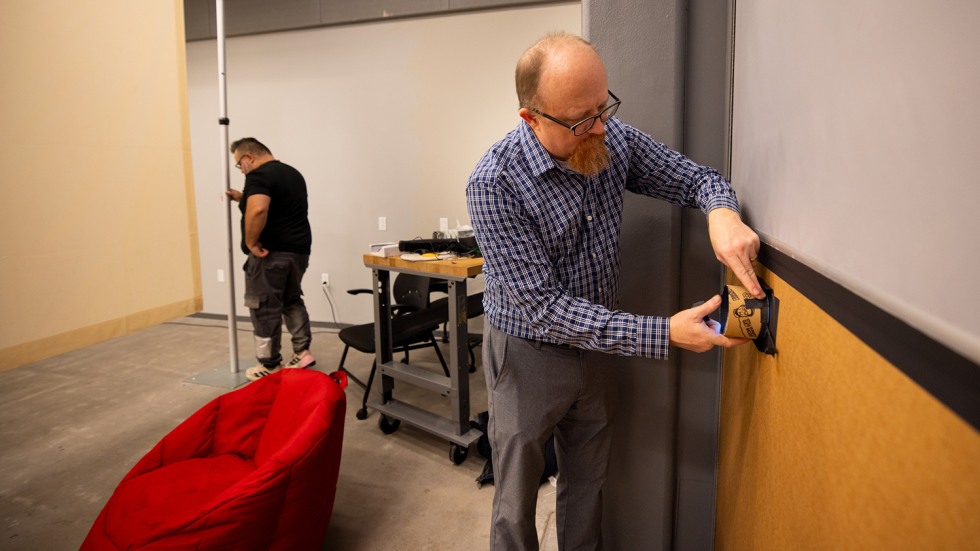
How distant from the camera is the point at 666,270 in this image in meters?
1.44

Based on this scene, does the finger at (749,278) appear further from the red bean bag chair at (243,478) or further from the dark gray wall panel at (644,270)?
the red bean bag chair at (243,478)

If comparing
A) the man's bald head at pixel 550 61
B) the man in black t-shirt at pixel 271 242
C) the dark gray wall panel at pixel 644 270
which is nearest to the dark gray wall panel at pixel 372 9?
the man in black t-shirt at pixel 271 242

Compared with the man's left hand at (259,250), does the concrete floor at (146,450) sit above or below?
below

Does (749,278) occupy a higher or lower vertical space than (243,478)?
higher

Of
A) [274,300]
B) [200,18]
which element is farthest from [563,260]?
[200,18]

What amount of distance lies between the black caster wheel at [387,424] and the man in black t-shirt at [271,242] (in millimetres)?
1042

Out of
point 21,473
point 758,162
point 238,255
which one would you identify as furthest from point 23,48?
point 238,255

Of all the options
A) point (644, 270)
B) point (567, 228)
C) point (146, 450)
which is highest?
point (567, 228)

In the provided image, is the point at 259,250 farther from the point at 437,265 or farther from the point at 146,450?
the point at 437,265

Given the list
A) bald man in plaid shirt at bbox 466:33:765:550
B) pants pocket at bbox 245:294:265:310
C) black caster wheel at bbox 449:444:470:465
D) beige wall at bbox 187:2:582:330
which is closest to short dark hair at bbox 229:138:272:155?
pants pocket at bbox 245:294:265:310

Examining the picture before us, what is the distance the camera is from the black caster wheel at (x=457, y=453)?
2570mm

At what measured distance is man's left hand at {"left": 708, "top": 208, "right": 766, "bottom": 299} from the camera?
92cm

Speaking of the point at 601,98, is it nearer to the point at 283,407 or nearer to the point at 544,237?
the point at 544,237

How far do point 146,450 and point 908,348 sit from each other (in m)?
3.36
